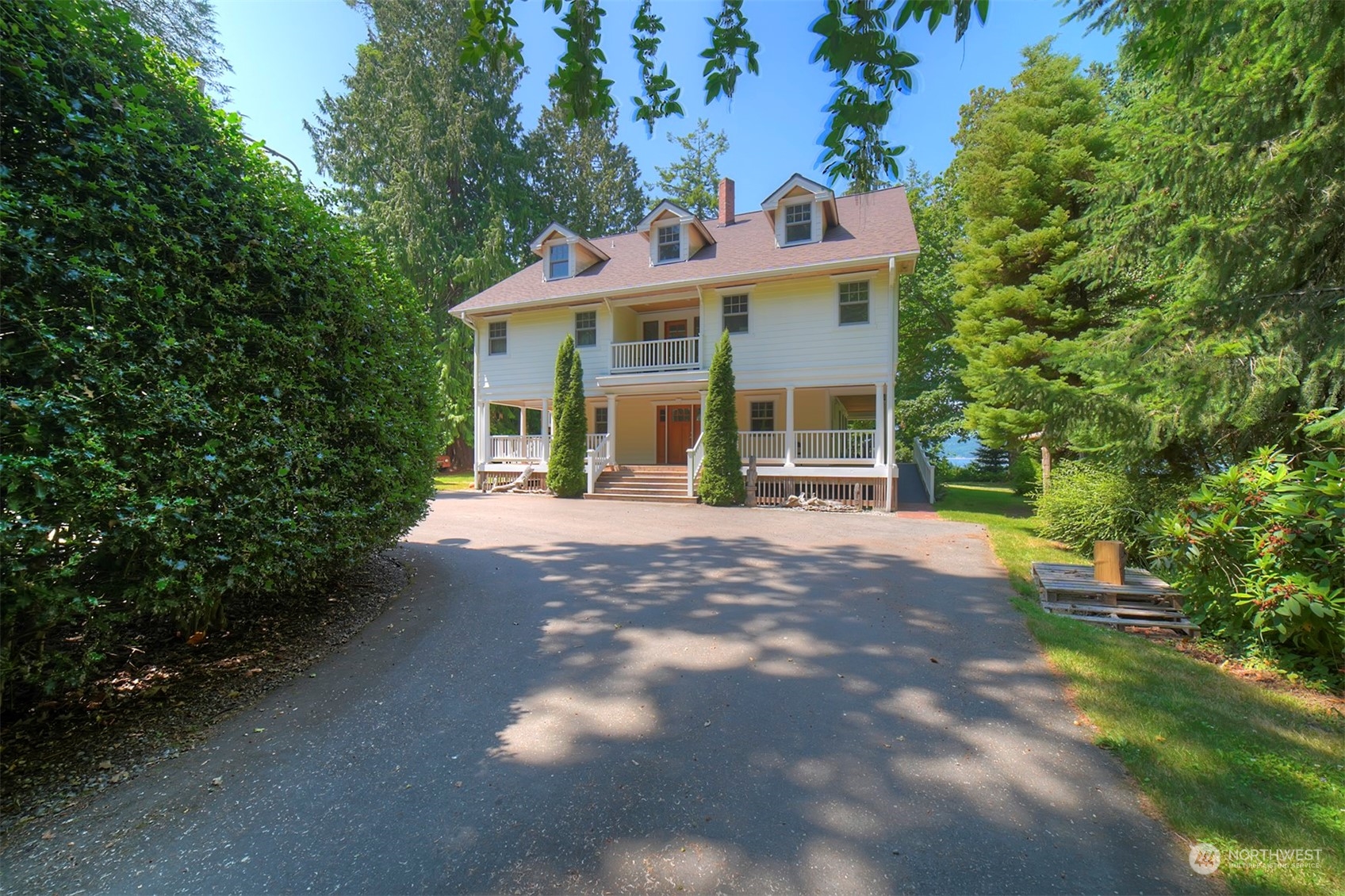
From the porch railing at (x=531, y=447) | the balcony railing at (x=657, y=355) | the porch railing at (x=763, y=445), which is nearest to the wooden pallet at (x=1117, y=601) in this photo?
the porch railing at (x=763, y=445)

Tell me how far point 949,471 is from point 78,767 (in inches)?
1301

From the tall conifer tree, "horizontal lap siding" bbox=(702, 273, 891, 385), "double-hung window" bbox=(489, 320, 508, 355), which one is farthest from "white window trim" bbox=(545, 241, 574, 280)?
the tall conifer tree

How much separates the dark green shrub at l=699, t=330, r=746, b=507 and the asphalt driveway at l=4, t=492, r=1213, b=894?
331 inches

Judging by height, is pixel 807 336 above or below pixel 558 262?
below

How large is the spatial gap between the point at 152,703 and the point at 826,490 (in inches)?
512

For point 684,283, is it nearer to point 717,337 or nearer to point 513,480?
point 717,337

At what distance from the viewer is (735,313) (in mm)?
15539

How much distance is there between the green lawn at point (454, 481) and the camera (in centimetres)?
1830

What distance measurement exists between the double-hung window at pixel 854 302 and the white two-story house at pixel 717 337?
3cm

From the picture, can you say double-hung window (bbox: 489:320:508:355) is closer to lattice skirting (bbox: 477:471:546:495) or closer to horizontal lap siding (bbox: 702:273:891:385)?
lattice skirting (bbox: 477:471:546:495)

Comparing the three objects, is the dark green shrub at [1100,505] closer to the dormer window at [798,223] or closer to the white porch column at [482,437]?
the dormer window at [798,223]

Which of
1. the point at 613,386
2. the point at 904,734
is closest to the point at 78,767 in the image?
the point at 904,734

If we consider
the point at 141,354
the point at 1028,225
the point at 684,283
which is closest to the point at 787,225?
the point at 684,283

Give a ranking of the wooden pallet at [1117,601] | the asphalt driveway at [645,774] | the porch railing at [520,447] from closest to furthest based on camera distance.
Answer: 1. the asphalt driveway at [645,774]
2. the wooden pallet at [1117,601]
3. the porch railing at [520,447]
